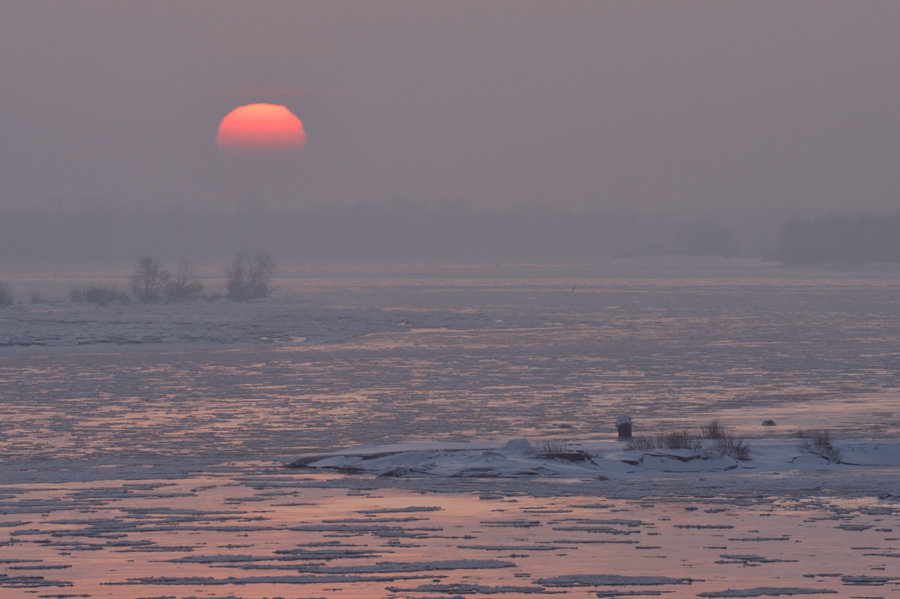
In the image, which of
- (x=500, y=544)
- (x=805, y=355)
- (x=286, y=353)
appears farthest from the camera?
(x=286, y=353)

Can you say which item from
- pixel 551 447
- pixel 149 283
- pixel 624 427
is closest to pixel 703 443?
pixel 624 427

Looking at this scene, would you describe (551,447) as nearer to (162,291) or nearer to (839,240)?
(162,291)

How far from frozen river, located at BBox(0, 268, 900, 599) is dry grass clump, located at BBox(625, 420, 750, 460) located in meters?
0.67

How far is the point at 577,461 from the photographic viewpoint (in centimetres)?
1477

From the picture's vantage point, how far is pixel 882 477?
547 inches

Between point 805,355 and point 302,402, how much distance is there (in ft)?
52.5

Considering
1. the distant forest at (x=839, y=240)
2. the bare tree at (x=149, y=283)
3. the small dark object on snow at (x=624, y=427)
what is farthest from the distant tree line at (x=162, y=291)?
the distant forest at (x=839, y=240)

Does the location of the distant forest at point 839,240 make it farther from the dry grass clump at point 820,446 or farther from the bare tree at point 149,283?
the dry grass clump at point 820,446

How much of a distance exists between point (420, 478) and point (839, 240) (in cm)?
17615

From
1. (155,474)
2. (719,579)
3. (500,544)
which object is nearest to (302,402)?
(155,474)

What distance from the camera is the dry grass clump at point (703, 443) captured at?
49.3 ft

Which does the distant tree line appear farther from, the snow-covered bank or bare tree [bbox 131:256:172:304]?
the snow-covered bank

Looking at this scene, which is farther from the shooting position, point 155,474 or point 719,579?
point 155,474

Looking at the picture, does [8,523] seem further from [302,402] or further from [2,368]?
[2,368]
